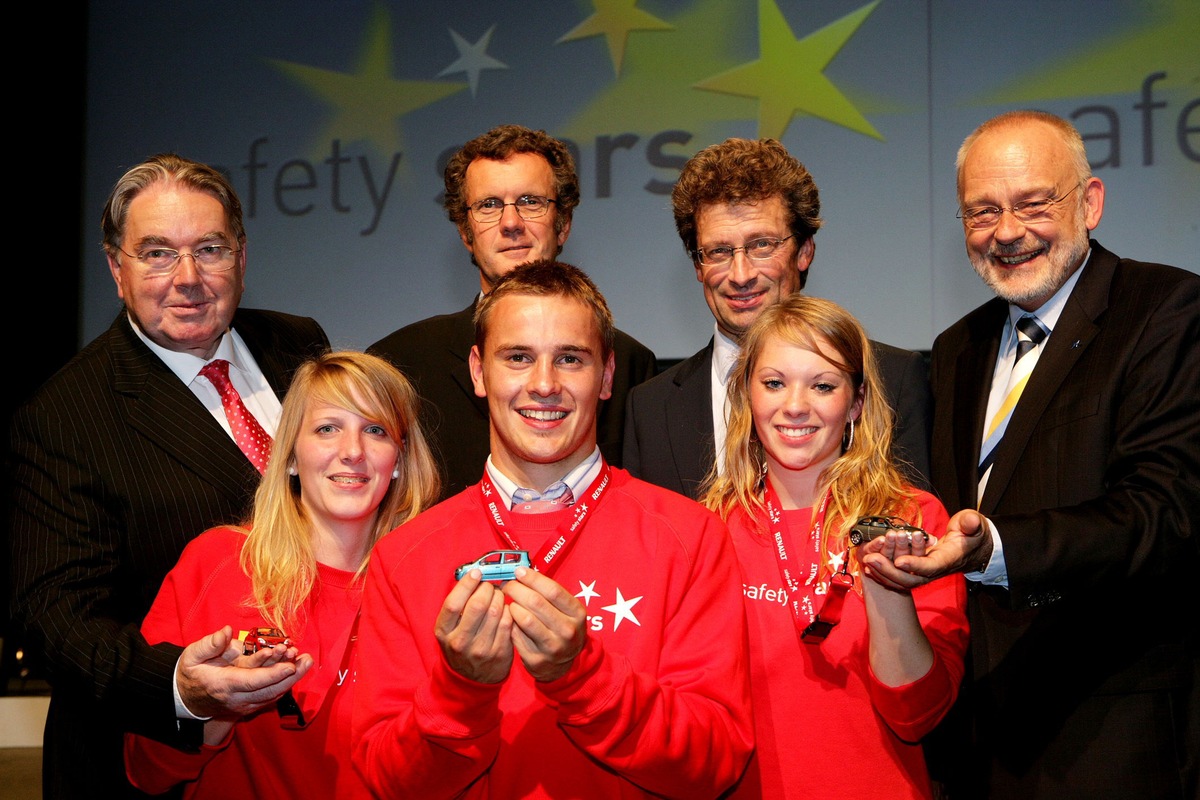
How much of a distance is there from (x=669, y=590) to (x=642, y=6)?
3683mm

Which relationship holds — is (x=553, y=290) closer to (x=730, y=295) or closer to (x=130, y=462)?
(x=730, y=295)

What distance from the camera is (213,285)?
286cm

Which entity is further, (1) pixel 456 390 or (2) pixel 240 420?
(1) pixel 456 390

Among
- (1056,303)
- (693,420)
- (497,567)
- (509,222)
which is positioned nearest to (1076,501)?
(1056,303)

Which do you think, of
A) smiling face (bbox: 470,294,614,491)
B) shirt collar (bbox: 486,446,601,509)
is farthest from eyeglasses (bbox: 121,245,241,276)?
shirt collar (bbox: 486,446,601,509)

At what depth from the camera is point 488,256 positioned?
3.38 metres

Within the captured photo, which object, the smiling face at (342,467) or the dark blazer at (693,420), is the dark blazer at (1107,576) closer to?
the dark blazer at (693,420)

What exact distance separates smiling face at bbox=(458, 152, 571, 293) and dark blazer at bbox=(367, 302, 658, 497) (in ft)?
0.66

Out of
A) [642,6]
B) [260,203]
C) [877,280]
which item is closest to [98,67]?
[260,203]

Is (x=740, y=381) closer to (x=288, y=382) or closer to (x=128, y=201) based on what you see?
(x=288, y=382)

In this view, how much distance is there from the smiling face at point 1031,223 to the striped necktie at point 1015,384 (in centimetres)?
6

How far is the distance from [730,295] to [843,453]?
61cm

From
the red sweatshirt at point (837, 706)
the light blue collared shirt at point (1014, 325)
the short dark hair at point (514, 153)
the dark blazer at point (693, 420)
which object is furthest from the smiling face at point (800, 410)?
the short dark hair at point (514, 153)

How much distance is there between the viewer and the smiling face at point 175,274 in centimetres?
282
